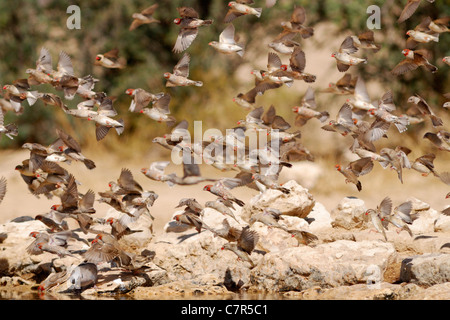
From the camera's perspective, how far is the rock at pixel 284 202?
32.0ft

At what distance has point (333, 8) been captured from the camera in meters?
14.6

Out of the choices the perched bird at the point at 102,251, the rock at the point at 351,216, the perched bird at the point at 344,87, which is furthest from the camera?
the rock at the point at 351,216

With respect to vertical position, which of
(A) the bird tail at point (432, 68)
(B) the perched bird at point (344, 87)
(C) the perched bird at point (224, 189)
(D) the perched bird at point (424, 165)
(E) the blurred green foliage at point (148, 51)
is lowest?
(C) the perched bird at point (224, 189)

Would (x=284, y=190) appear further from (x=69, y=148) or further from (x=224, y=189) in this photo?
(x=69, y=148)

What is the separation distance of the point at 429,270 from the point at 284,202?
2.19 m

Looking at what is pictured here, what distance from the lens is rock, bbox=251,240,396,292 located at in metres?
8.27

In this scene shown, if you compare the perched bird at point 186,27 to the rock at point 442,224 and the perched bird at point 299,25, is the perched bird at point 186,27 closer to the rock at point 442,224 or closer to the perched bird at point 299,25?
the perched bird at point 299,25

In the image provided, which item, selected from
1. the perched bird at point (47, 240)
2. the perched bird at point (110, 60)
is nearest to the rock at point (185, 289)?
the perched bird at point (47, 240)

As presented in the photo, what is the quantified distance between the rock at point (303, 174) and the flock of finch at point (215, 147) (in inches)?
105

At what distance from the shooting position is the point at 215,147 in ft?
31.2

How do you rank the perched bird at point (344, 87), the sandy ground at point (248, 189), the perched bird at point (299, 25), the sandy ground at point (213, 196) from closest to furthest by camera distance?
the perched bird at point (299, 25) → the perched bird at point (344, 87) → the sandy ground at point (213, 196) → the sandy ground at point (248, 189)

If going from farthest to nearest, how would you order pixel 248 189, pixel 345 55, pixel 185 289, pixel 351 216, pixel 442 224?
1. pixel 248 189
2. pixel 351 216
3. pixel 442 224
4. pixel 345 55
5. pixel 185 289

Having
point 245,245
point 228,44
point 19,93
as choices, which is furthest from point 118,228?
point 228,44
